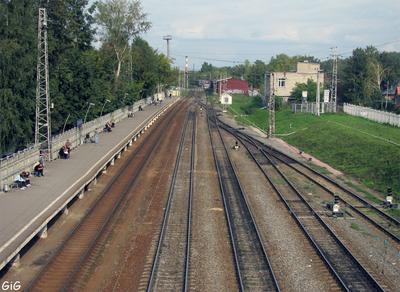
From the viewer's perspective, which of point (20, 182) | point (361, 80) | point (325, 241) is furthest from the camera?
point (361, 80)

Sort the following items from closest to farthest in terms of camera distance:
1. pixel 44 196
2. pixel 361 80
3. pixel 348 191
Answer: pixel 44 196 < pixel 348 191 < pixel 361 80

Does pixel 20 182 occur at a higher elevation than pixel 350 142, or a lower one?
higher

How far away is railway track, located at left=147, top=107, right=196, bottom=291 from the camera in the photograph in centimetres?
1558

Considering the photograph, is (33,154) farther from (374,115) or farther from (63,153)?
(374,115)

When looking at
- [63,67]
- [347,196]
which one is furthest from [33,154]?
[63,67]

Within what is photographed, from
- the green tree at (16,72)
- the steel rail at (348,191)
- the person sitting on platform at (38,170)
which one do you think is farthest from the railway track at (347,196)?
the green tree at (16,72)

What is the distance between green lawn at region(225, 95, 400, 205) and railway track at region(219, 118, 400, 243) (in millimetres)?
2063

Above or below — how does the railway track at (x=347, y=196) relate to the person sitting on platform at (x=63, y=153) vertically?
below

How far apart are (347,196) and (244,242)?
32.0 feet

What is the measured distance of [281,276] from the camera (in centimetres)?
1620

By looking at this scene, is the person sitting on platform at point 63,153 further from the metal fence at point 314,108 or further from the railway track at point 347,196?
the metal fence at point 314,108

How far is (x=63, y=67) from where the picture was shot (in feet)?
168

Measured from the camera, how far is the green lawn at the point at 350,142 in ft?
107

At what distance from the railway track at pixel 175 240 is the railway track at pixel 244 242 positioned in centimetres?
158
